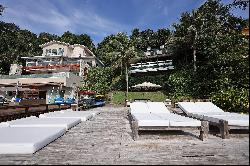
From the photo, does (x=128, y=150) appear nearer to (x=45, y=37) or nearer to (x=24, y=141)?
(x=24, y=141)

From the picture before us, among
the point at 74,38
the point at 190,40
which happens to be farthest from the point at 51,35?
the point at 190,40

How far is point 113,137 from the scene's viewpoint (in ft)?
22.5

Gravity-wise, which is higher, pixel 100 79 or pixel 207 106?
pixel 100 79

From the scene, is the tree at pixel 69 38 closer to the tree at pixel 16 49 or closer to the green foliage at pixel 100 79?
the tree at pixel 16 49

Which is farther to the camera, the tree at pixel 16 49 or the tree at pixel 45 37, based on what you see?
the tree at pixel 45 37

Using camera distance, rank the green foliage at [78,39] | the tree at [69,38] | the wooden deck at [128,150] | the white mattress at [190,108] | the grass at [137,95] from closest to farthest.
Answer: the wooden deck at [128,150] < the white mattress at [190,108] < the grass at [137,95] < the tree at [69,38] < the green foliage at [78,39]

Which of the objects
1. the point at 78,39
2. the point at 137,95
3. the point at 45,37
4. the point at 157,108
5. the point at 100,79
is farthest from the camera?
the point at 45,37

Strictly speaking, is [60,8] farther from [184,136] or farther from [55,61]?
[55,61]

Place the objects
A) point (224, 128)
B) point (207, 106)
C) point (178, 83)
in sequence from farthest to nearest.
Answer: point (178, 83), point (207, 106), point (224, 128)

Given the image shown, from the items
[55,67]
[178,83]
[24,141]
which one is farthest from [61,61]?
[24,141]

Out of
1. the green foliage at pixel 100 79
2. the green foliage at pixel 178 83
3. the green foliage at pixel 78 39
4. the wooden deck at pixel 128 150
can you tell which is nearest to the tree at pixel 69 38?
the green foliage at pixel 78 39

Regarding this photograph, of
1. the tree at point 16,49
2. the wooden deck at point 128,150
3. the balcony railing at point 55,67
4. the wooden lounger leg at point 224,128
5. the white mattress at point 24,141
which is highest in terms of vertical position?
the tree at point 16,49

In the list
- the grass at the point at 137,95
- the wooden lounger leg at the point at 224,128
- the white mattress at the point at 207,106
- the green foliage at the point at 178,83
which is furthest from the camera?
the grass at the point at 137,95

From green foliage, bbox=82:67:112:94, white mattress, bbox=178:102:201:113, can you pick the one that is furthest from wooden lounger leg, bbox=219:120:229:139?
green foliage, bbox=82:67:112:94
